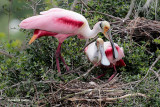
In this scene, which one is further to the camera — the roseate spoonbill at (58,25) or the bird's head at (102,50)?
the bird's head at (102,50)

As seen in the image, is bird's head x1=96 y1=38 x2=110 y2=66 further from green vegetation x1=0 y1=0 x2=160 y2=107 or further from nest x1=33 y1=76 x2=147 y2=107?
nest x1=33 y1=76 x2=147 y2=107

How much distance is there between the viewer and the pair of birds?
16.1ft

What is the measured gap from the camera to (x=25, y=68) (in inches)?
187

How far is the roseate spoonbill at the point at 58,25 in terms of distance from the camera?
4.86 meters

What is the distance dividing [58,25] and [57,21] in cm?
6

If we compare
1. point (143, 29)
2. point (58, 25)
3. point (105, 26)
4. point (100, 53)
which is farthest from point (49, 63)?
point (143, 29)

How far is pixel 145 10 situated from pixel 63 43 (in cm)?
232

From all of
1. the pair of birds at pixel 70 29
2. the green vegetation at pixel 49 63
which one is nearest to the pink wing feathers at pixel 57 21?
the pair of birds at pixel 70 29

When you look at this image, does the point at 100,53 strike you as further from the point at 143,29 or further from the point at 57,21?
the point at 143,29

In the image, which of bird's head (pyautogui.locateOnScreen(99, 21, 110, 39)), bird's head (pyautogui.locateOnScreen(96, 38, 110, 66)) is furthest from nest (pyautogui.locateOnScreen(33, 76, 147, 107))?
bird's head (pyautogui.locateOnScreen(99, 21, 110, 39))

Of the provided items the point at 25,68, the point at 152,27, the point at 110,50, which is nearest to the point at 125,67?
the point at 110,50

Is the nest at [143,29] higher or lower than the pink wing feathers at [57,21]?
lower

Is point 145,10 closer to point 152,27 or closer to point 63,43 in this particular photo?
point 152,27

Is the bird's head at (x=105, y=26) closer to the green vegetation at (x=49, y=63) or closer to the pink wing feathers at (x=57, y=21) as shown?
the pink wing feathers at (x=57, y=21)
